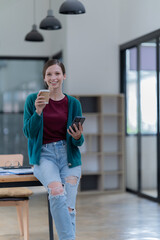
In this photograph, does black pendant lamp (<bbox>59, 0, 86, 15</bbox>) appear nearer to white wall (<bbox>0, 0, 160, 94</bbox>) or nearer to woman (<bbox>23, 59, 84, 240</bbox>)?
white wall (<bbox>0, 0, 160, 94</bbox>)

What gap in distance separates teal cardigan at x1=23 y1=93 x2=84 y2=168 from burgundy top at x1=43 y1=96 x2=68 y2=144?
1.6 inches

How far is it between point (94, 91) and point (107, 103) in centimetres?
30

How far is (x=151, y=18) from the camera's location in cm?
670

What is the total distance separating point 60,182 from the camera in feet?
9.91

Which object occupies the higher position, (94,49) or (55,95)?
(94,49)

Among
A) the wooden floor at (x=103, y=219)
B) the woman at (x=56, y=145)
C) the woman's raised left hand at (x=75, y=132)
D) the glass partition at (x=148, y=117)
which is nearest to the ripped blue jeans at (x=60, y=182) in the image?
the woman at (x=56, y=145)

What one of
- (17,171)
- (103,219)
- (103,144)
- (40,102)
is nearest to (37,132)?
(40,102)

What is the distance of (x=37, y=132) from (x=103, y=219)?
2641 mm

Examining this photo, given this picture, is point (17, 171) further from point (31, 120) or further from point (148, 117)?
point (148, 117)

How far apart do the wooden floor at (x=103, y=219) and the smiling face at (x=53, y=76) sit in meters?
1.89

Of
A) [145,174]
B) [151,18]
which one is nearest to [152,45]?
[151,18]

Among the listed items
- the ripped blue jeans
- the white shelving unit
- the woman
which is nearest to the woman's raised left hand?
the woman

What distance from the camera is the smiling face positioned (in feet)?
10.3

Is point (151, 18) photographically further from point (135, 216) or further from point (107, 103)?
point (135, 216)
